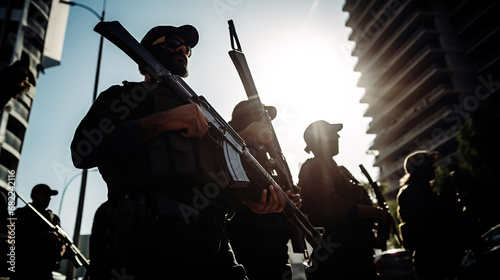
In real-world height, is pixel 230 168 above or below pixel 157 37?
below

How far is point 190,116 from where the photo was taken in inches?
66.1

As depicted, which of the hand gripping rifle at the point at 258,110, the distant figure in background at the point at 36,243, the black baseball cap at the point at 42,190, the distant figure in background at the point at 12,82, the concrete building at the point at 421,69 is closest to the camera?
the distant figure in background at the point at 12,82

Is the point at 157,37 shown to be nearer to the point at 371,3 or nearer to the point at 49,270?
the point at 49,270

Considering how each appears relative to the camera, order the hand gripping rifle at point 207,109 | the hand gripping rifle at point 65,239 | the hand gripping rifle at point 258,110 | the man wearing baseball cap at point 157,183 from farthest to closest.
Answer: the hand gripping rifle at point 65,239 < the hand gripping rifle at point 258,110 < the hand gripping rifle at point 207,109 < the man wearing baseball cap at point 157,183

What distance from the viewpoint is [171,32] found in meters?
2.16

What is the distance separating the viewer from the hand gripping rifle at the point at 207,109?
1728 mm

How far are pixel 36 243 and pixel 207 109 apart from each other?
3.60 meters

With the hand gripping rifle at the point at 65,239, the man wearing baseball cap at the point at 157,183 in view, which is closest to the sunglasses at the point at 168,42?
the man wearing baseball cap at the point at 157,183

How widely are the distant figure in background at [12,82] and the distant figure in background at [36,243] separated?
7.42ft

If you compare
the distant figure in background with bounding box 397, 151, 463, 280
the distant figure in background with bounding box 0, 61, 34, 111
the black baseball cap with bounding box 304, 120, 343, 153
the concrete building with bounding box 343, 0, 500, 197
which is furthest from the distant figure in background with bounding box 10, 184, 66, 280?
the concrete building with bounding box 343, 0, 500, 197

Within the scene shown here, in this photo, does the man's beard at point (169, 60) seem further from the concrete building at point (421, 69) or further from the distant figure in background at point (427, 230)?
the concrete building at point (421, 69)

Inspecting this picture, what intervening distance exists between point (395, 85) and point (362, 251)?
53.1 m

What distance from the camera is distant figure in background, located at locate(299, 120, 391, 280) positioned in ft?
9.54

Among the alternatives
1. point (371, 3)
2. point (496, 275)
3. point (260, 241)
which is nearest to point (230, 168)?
point (260, 241)
